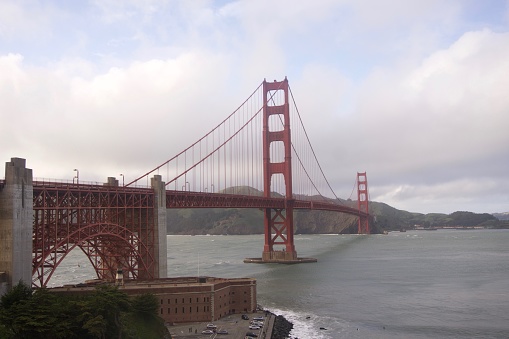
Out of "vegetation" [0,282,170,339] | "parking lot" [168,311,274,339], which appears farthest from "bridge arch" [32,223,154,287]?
"vegetation" [0,282,170,339]

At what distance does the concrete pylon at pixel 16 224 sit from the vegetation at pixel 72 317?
303 centimetres

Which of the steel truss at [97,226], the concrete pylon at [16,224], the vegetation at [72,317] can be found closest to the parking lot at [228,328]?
the vegetation at [72,317]

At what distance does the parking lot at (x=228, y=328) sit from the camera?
32219 millimetres

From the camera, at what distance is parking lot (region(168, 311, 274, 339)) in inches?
1268

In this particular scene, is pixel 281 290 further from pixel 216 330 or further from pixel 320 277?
pixel 216 330

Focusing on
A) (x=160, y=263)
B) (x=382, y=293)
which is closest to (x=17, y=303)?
(x=160, y=263)

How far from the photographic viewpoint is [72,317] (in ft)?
85.0

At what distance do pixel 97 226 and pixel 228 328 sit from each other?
12311 millimetres

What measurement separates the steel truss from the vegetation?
6.04m

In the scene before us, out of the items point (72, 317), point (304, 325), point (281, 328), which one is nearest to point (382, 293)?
point (304, 325)

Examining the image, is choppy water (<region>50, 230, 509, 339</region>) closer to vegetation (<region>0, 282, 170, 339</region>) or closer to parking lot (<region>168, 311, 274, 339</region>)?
parking lot (<region>168, 311, 274, 339</region>)

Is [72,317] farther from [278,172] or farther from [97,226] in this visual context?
[278,172]

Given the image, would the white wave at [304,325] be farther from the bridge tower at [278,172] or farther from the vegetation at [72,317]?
the bridge tower at [278,172]

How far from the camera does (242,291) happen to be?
39750 mm
